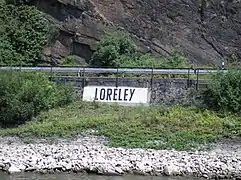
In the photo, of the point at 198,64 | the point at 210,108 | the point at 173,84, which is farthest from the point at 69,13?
the point at 210,108

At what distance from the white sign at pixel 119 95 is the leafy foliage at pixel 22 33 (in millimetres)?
9734

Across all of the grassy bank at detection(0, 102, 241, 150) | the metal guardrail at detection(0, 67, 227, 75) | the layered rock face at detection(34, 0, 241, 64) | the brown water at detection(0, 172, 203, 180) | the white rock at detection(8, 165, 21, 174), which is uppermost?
the layered rock face at detection(34, 0, 241, 64)

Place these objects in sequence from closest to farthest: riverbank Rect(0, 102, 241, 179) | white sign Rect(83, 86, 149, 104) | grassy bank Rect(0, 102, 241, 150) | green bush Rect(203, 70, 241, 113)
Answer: riverbank Rect(0, 102, 241, 179) → grassy bank Rect(0, 102, 241, 150) → green bush Rect(203, 70, 241, 113) → white sign Rect(83, 86, 149, 104)

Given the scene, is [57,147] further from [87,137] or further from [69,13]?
[69,13]

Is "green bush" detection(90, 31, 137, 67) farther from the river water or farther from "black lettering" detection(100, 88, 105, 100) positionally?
the river water

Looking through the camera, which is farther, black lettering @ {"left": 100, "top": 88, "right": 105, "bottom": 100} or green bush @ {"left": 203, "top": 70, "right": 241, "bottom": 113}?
black lettering @ {"left": 100, "top": 88, "right": 105, "bottom": 100}

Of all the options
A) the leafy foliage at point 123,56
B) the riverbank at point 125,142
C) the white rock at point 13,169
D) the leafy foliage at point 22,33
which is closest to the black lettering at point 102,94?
the riverbank at point 125,142

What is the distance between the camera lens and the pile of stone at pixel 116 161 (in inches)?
816

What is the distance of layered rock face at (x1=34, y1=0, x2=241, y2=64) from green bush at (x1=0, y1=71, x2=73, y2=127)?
1019 centimetres

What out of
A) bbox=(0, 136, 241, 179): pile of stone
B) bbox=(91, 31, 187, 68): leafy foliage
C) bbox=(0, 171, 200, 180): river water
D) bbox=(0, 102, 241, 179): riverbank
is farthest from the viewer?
bbox=(91, 31, 187, 68): leafy foliage

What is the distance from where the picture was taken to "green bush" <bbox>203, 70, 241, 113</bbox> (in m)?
27.9

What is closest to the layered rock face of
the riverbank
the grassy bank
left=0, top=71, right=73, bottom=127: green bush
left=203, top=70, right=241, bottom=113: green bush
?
left=0, top=71, right=73, bottom=127: green bush

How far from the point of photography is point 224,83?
92.7 feet

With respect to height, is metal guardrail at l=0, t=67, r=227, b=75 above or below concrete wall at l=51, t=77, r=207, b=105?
above
